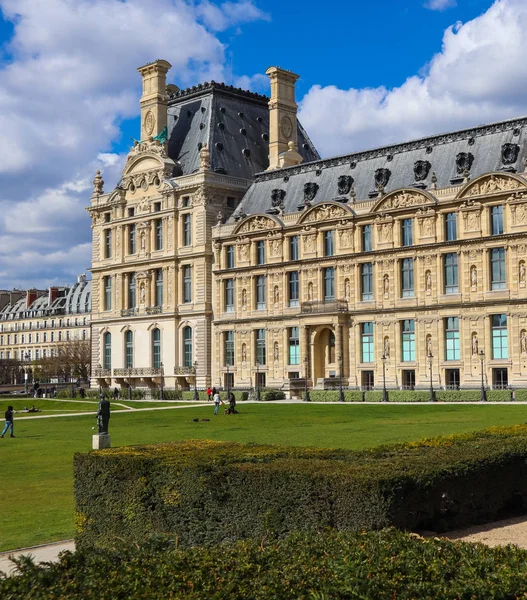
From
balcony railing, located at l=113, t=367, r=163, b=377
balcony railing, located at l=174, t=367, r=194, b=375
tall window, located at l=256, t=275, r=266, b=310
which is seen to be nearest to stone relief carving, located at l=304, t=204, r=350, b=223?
tall window, located at l=256, t=275, r=266, b=310

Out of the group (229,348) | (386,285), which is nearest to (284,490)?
(386,285)

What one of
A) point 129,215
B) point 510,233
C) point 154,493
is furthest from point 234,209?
point 154,493

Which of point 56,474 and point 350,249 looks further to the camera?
point 350,249

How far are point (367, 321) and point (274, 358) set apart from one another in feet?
38.3

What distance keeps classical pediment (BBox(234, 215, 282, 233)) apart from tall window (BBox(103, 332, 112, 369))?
2564 centimetres

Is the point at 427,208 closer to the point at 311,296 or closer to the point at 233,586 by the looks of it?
the point at 311,296

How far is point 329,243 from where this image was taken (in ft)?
284

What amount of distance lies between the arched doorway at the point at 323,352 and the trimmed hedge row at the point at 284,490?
216ft

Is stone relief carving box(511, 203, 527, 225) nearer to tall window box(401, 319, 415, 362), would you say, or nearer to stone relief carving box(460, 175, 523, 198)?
stone relief carving box(460, 175, 523, 198)

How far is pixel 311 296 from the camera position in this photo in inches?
3462

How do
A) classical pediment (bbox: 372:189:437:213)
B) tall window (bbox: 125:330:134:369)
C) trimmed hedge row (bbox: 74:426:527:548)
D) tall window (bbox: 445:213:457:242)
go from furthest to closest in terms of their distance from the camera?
tall window (bbox: 125:330:134:369) → classical pediment (bbox: 372:189:437:213) → tall window (bbox: 445:213:457:242) → trimmed hedge row (bbox: 74:426:527:548)

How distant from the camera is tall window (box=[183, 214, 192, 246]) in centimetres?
9912

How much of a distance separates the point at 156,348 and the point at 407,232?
3556cm

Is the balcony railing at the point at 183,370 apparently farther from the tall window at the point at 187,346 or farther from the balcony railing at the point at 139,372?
the balcony railing at the point at 139,372
